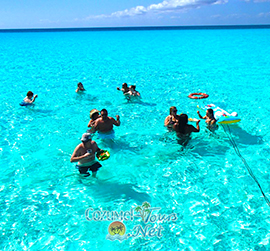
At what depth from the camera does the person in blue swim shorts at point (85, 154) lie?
15.8ft

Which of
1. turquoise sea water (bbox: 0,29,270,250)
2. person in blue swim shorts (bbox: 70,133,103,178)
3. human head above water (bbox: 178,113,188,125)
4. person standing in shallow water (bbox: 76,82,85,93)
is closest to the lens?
turquoise sea water (bbox: 0,29,270,250)

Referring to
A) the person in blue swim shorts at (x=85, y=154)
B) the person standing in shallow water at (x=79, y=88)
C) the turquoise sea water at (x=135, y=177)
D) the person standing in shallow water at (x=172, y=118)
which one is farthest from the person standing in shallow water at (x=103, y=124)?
the person standing in shallow water at (x=79, y=88)

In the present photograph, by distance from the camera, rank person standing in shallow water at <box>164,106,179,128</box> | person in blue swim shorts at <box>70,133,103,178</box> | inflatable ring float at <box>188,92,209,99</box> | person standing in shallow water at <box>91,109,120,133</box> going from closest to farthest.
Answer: person in blue swim shorts at <box>70,133,103,178</box> → person standing in shallow water at <box>91,109,120,133</box> → person standing in shallow water at <box>164,106,179,128</box> → inflatable ring float at <box>188,92,209,99</box>

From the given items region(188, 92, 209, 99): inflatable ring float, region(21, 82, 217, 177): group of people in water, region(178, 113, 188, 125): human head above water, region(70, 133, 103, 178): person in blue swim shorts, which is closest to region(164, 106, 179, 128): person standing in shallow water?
region(21, 82, 217, 177): group of people in water

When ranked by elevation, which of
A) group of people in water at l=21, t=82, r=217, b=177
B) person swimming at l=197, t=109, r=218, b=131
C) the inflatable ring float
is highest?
group of people in water at l=21, t=82, r=217, b=177

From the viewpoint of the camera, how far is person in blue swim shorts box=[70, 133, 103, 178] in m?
4.80

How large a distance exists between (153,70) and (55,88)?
23.5 ft

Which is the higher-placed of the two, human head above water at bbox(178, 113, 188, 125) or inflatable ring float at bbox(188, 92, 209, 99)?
human head above water at bbox(178, 113, 188, 125)

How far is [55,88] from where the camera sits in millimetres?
12703

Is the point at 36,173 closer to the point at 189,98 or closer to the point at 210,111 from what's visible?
the point at 210,111

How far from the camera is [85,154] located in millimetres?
4859

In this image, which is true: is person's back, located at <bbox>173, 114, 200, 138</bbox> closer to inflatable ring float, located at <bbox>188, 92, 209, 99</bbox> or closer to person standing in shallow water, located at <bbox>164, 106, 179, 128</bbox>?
person standing in shallow water, located at <bbox>164, 106, 179, 128</bbox>

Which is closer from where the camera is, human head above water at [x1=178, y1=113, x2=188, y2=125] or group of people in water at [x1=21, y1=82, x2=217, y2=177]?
group of people in water at [x1=21, y1=82, x2=217, y2=177]

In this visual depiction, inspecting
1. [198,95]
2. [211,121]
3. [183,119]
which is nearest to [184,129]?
[183,119]
